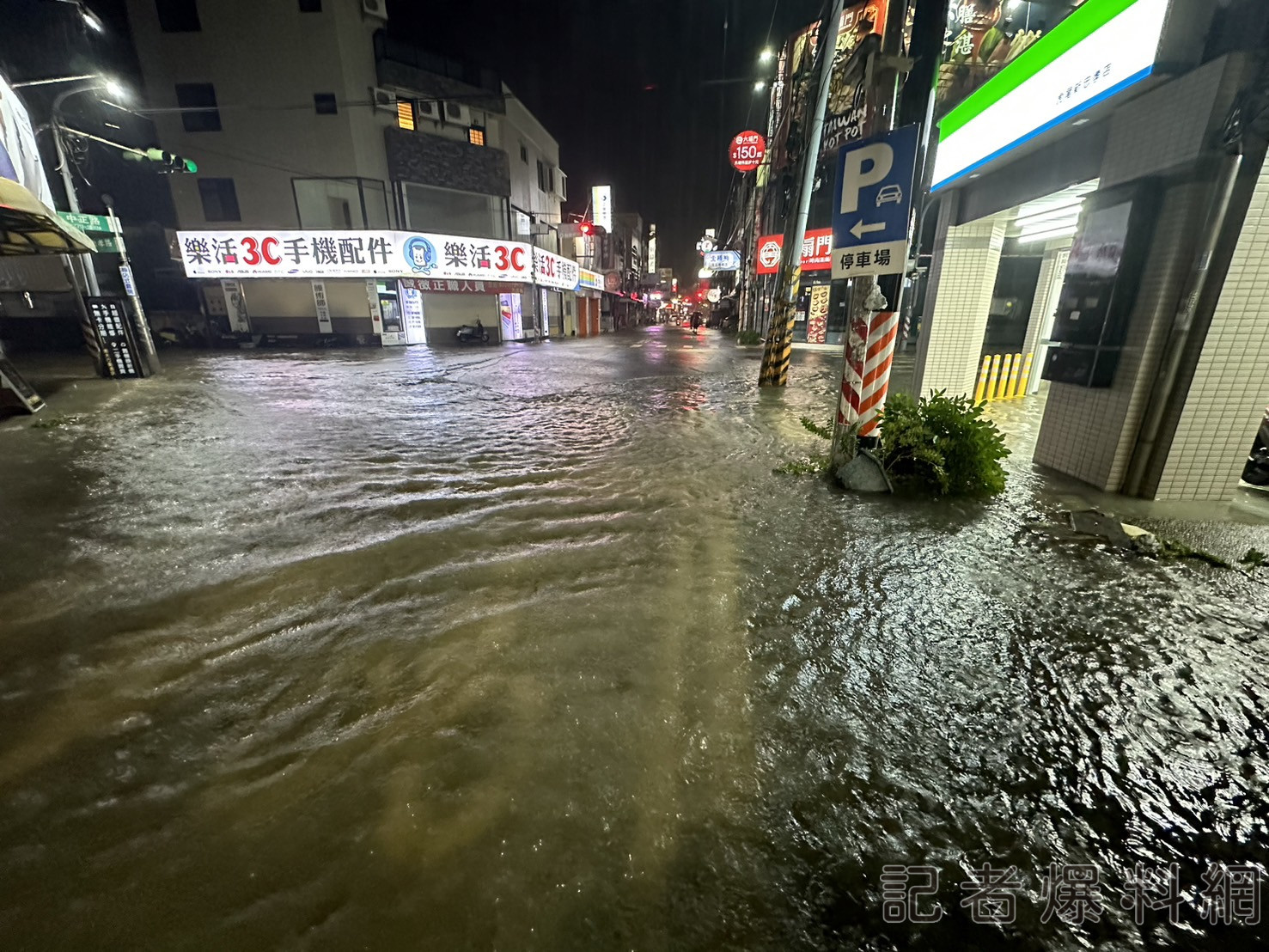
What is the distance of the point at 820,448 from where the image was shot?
25.3 ft

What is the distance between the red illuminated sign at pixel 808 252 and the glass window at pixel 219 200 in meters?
25.7

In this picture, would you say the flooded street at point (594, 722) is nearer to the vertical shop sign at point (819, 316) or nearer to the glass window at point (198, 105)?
the vertical shop sign at point (819, 316)

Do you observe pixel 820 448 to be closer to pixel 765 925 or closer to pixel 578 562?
pixel 578 562

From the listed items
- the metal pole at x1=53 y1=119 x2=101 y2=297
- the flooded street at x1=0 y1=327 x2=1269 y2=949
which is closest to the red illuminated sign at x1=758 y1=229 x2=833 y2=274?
the flooded street at x1=0 y1=327 x2=1269 y2=949

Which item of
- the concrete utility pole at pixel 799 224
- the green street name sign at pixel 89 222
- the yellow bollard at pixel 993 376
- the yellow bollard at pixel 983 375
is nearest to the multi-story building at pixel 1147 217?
the concrete utility pole at pixel 799 224

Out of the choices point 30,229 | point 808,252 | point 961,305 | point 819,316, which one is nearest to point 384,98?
Answer: point 30,229

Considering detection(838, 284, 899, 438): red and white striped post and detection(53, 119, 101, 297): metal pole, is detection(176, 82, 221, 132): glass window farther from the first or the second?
detection(838, 284, 899, 438): red and white striped post

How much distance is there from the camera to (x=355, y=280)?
24.8m

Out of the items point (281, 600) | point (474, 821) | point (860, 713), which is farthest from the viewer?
point (281, 600)

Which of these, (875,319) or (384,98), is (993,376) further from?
(384,98)

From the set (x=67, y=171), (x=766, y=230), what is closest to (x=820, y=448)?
(x=67, y=171)

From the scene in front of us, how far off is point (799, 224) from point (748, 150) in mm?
13840

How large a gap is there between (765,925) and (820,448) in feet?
22.0

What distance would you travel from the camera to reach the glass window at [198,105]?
23797 millimetres
